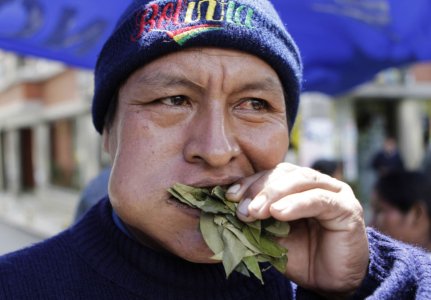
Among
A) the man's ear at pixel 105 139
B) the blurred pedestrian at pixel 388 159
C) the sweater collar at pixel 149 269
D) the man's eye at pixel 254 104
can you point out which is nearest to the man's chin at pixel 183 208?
the sweater collar at pixel 149 269

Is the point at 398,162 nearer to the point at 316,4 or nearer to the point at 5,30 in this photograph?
the point at 316,4

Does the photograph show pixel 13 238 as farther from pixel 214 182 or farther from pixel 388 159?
pixel 214 182

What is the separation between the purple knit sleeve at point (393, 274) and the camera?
4.07ft

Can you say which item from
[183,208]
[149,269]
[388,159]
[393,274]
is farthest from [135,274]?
[388,159]

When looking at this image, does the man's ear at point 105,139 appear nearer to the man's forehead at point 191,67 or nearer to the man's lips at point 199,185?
the man's forehead at point 191,67

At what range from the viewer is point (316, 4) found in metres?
3.13

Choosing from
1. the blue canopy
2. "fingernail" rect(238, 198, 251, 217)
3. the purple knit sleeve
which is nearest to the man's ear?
"fingernail" rect(238, 198, 251, 217)

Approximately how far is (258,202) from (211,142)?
0.19 meters

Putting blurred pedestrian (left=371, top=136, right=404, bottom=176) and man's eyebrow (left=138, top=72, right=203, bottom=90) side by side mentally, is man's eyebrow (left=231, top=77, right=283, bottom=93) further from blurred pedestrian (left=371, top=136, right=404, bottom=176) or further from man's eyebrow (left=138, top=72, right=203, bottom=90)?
blurred pedestrian (left=371, top=136, right=404, bottom=176)

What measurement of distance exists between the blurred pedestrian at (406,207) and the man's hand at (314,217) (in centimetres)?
207

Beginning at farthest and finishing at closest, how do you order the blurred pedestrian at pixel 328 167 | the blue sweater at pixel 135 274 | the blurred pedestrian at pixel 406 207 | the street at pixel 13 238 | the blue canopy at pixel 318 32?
1. the street at pixel 13 238
2. the blurred pedestrian at pixel 328 167
3. the blurred pedestrian at pixel 406 207
4. the blue canopy at pixel 318 32
5. the blue sweater at pixel 135 274

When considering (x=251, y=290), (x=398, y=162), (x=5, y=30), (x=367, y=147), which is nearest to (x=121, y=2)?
(x=5, y=30)

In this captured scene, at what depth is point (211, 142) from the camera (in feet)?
4.07

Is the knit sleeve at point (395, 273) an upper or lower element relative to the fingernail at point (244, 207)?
lower
